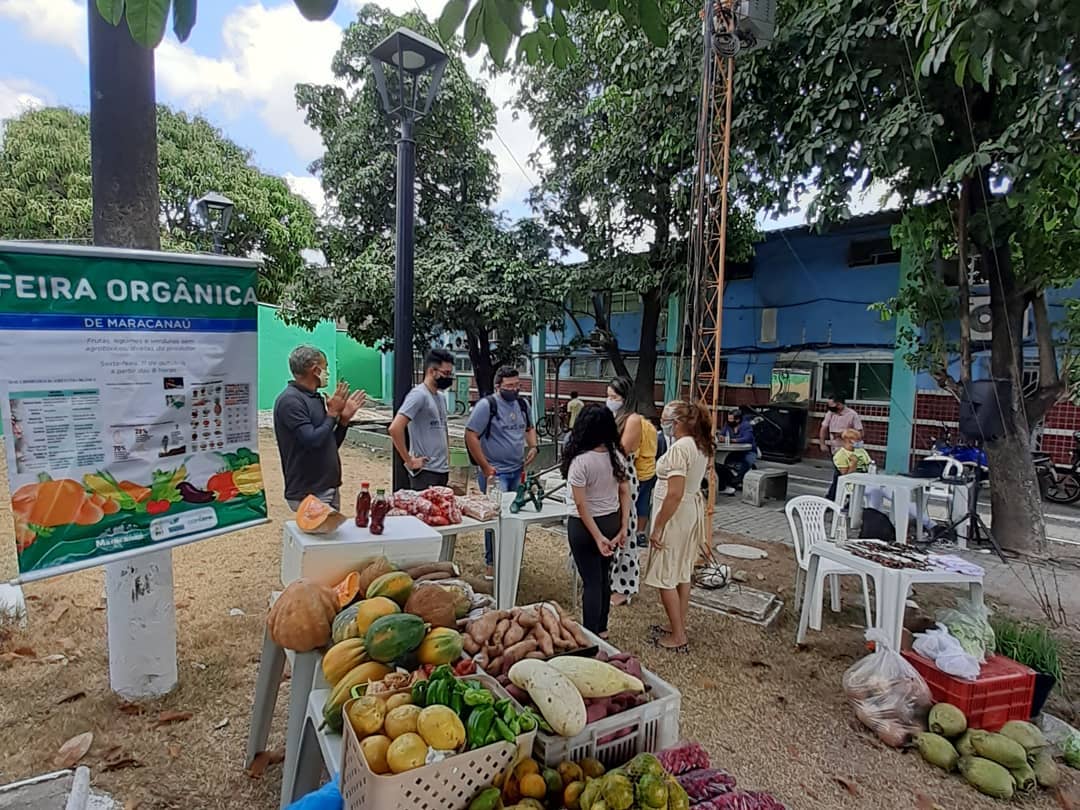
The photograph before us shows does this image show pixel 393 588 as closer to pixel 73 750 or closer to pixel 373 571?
pixel 373 571

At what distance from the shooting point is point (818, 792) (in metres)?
2.46

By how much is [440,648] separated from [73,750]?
1.97 metres

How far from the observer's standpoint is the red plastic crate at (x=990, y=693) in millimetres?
2713

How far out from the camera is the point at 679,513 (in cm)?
364

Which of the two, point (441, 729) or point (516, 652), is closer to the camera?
point (441, 729)

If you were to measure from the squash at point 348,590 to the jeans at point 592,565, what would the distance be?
60.7 inches

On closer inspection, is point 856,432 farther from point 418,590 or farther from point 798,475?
point 418,590

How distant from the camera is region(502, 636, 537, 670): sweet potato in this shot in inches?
68.4

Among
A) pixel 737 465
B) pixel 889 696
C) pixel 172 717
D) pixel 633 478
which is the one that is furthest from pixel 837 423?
pixel 172 717

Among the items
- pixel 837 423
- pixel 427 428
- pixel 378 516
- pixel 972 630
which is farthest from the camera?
pixel 837 423

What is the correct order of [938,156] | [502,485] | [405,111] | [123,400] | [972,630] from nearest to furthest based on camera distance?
1. [123,400]
2. [972,630]
3. [405,111]
4. [502,485]
5. [938,156]

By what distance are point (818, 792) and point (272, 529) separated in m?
5.35

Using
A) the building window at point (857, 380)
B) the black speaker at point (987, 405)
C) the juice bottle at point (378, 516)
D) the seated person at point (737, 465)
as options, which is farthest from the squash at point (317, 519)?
the building window at point (857, 380)

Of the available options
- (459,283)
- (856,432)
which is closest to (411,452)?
(856,432)
